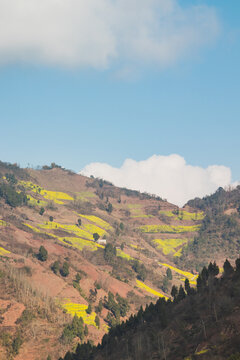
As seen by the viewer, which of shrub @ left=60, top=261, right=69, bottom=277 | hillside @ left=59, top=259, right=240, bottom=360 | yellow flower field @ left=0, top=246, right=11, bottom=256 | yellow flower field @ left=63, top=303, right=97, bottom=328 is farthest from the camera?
shrub @ left=60, top=261, right=69, bottom=277

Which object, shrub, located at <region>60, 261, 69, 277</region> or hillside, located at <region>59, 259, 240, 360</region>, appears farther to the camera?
shrub, located at <region>60, 261, 69, 277</region>

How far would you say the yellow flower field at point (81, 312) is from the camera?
465ft

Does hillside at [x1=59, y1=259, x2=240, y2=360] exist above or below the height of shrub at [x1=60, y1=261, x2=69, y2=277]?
above

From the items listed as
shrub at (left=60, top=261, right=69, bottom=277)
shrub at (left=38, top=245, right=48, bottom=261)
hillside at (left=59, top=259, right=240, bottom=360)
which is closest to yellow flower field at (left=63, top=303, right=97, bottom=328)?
shrub at (left=60, top=261, right=69, bottom=277)

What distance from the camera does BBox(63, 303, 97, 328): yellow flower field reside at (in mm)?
141875

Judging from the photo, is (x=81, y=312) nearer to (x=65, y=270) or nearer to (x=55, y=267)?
(x=65, y=270)

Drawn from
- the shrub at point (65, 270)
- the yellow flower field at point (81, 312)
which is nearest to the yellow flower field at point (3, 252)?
the shrub at point (65, 270)

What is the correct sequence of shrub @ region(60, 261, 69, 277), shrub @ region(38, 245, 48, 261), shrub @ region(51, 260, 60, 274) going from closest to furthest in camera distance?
1. shrub @ region(60, 261, 69, 277)
2. shrub @ region(51, 260, 60, 274)
3. shrub @ region(38, 245, 48, 261)

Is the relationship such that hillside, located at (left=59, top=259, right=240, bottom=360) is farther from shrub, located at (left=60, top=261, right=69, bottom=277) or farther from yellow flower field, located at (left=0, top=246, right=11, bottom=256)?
yellow flower field, located at (left=0, top=246, right=11, bottom=256)

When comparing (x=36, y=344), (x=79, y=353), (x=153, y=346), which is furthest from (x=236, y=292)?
(x=36, y=344)

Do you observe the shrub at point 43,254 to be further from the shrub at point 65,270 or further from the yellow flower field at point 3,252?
the yellow flower field at point 3,252

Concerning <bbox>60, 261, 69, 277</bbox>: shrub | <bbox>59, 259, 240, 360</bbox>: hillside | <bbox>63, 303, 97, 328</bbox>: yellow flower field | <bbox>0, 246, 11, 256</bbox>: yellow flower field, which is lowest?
<bbox>63, 303, 97, 328</bbox>: yellow flower field

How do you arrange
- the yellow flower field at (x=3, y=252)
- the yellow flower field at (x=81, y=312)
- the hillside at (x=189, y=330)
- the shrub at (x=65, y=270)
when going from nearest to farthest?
the hillside at (x=189, y=330)
the yellow flower field at (x=81, y=312)
the yellow flower field at (x=3, y=252)
the shrub at (x=65, y=270)

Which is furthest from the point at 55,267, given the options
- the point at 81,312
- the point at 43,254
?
the point at 81,312
